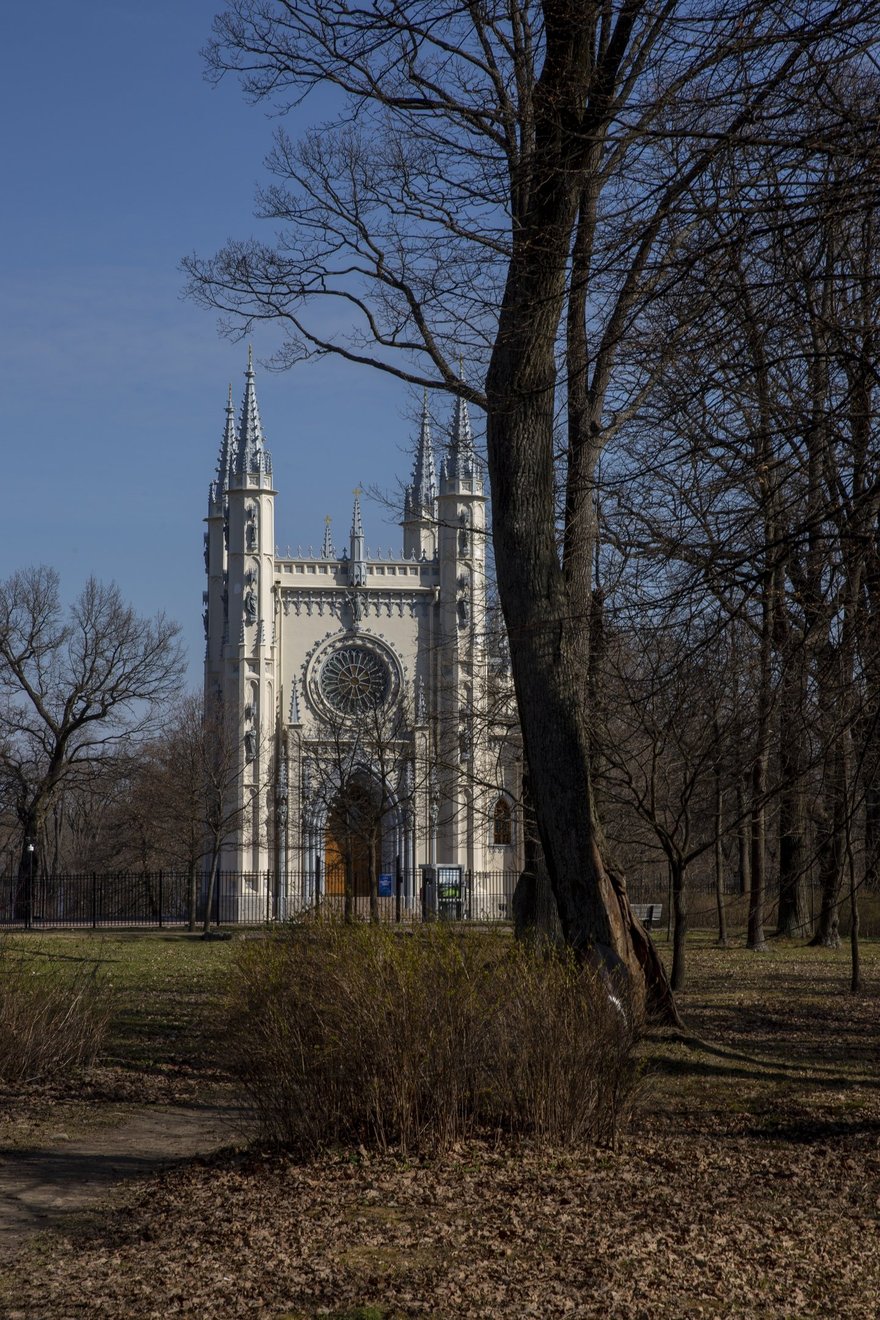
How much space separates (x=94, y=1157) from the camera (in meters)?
7.56

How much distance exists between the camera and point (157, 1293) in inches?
198

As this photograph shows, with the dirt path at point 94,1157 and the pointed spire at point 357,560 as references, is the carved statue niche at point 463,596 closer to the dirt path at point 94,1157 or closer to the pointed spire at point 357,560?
the pointed spire at point 357,560

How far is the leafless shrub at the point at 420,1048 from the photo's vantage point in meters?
6.73

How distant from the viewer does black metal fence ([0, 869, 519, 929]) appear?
39312 mm

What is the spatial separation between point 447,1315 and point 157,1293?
1073 millimetres

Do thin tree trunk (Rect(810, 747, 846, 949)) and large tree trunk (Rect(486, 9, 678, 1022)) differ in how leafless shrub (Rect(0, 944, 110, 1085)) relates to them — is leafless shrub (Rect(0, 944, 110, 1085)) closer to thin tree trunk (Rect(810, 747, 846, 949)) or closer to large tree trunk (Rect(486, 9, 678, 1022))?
large tree trunk (Rect(486, 9, 678, 1022))

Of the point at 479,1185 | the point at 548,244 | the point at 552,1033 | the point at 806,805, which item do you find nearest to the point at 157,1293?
the point at 479,1185

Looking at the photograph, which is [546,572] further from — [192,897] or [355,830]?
[192,897]

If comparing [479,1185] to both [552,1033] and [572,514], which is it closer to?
[552,1033]

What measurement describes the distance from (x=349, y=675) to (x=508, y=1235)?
48446 millimetres

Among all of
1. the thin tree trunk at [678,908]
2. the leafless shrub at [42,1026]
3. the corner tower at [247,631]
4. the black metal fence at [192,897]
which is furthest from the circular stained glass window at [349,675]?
the leafless shrub at [42,1026]

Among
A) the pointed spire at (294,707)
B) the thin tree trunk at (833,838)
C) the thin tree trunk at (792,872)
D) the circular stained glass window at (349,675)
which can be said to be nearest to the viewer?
the thin tree trunk at (833,838)

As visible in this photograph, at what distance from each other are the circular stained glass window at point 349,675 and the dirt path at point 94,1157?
44099 mm

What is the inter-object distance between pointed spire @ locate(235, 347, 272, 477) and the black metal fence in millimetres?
15526
